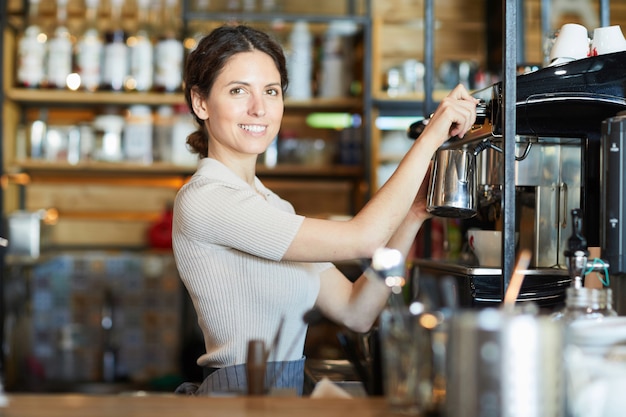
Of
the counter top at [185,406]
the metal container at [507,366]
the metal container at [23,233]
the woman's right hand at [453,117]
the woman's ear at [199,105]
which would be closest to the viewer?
the metal container at [507,366]

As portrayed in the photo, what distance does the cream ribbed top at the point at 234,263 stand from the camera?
151 cm

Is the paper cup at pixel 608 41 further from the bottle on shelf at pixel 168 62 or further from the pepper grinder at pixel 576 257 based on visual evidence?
the bottle on shelf at pixel 168 62

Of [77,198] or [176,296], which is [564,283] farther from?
[77,198]

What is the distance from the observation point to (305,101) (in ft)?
12.4

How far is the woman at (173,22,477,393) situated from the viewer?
1.49 m

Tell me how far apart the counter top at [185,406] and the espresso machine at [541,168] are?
2.10ft

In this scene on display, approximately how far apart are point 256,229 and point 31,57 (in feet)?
8.51

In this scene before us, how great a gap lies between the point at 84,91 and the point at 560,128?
2.59 m

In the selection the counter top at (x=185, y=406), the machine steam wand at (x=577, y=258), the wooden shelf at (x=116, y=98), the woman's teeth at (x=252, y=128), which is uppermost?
the wooden shelf at (x=116, y=98)

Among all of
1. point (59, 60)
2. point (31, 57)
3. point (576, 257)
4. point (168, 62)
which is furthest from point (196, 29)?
point (576, 257)

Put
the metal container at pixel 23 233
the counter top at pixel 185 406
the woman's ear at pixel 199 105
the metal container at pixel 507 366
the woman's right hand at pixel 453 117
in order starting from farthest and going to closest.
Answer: the metal container at pixel 23 233
the woman's ear at pixel 199 105
the woman's right hand at pixel 453 117
the counter top at pixel 185 406
the metal container at pixel 507 366

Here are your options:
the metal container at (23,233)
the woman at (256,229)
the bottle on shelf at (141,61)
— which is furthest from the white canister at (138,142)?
the woman at (256,229)

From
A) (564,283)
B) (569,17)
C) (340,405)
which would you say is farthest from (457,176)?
(569,17)

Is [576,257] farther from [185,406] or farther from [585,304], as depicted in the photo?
[185,406]
